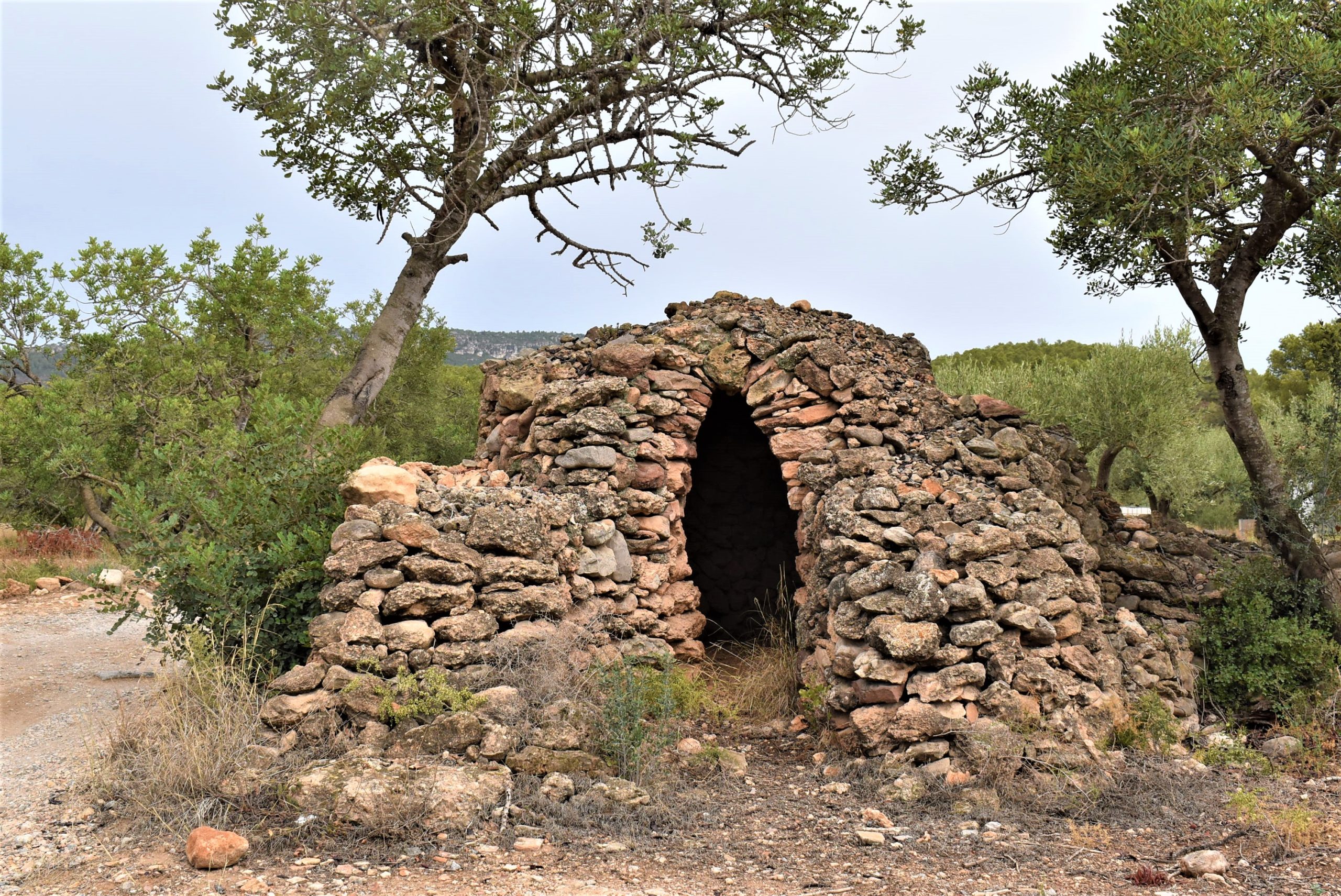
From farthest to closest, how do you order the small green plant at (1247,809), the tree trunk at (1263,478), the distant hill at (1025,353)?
the distant hill at (1025,353) → the tree trunk at (1263,478) → the small green plant at (1247,809)

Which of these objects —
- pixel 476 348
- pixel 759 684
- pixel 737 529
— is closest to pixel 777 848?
pixel 759 684

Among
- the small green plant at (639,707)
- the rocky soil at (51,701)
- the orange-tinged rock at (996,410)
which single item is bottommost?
the rocky soil at (51,701)

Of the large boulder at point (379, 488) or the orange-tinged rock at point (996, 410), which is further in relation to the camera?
the orange-tinged rock at point (996, 410)

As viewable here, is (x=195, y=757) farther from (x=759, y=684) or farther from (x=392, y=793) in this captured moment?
(x=759, y=684)

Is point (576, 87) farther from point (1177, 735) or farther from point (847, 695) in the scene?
point (1177, 735)

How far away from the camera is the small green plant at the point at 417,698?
511cm

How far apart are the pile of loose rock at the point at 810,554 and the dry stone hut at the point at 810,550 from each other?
17 mm

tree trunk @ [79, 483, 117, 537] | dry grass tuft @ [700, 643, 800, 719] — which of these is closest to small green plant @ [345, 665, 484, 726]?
dry grass tuft @ [700, 643, 800, 719]

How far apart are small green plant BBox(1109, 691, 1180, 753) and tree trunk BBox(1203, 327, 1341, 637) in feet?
7.23

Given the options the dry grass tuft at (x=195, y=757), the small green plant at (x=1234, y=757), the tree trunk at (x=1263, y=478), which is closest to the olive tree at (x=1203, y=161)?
the tree trunk at (x=1263, y=478)

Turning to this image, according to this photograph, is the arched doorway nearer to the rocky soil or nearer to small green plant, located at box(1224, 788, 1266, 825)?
small green plant, located at box(1224, 788, 1266, 825)

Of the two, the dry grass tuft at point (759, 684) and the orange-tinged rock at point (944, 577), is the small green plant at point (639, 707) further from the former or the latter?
the orange-tinged rock at point (944, 577)

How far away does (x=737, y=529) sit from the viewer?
31.2 feet

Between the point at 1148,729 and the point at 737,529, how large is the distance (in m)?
4.26
